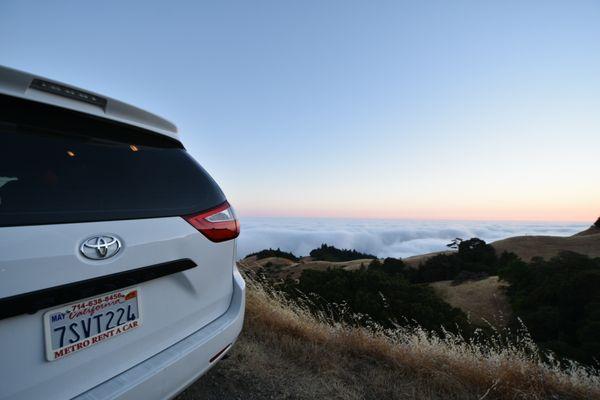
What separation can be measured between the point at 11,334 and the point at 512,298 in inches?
1421

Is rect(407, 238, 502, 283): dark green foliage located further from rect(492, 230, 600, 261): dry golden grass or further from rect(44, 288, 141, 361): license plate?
rect(44, 288, 141, 361): license plate

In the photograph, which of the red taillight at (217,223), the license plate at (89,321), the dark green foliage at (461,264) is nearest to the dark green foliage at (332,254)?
the dark green foliage at (461,264)

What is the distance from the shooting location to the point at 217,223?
182 centimetres

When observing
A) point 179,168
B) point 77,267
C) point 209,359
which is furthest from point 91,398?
point 179,168

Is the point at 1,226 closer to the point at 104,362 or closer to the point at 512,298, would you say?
the point at 104,362

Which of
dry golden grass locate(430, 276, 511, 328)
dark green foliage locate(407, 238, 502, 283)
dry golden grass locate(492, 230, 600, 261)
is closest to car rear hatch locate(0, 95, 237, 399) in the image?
dry golden grass locate(430, 276, 511, 328)

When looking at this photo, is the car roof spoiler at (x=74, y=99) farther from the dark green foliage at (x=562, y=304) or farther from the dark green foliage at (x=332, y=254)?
the dark green foliage at (x=332, y=254)

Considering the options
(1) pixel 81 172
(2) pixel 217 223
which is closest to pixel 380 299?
(2) pixel 217 223

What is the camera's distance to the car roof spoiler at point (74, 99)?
4.00ft

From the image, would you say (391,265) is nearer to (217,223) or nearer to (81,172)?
(217,223)

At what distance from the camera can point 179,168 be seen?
6.10 ft

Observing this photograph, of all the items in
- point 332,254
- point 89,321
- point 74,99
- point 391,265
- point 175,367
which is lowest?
point 332,254

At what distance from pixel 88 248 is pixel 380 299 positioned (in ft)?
66.1

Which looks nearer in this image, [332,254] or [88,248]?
[88,248]
